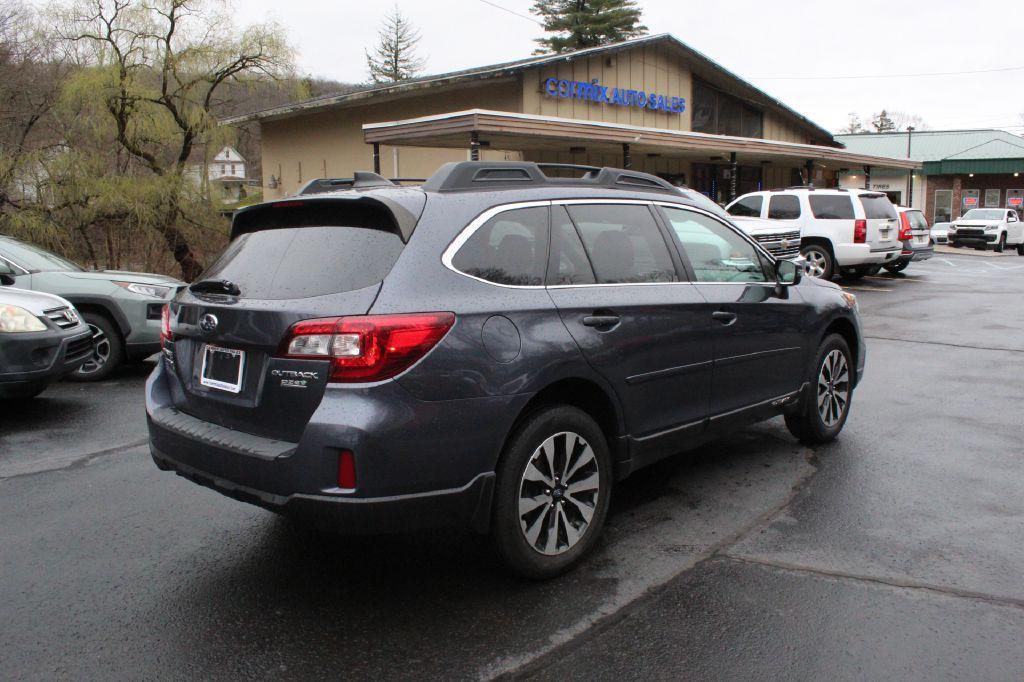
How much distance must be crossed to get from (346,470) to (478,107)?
18158 millimetres

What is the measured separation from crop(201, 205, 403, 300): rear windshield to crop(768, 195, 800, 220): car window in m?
16.1

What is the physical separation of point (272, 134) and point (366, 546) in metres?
24.7

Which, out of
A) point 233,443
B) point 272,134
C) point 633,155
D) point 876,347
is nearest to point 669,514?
point 233,443

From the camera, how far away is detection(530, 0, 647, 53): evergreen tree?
48406mm

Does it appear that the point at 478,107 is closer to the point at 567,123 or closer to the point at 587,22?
the point at 567,123

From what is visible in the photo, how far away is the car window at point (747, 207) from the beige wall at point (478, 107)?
12.6 ft

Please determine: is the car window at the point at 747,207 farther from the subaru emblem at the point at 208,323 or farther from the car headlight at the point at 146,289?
the subaru emblem at the point at 208,323

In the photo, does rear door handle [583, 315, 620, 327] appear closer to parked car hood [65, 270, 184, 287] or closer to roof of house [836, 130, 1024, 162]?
parked car hood [65, 270, 184, 287]

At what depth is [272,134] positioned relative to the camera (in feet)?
→ 87.4

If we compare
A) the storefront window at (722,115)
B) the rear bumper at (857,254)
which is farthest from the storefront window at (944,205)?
the rear bumper at (857,254)

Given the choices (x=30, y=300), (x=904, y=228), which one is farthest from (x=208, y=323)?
(x=904, y=228)

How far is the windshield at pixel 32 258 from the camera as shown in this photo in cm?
871

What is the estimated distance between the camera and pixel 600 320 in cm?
386

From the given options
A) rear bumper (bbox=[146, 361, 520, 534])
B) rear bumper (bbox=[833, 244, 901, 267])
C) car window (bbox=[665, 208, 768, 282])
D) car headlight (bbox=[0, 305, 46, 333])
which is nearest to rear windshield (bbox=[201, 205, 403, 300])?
rear bumper (bbox=[146, 361, 520, 534])
